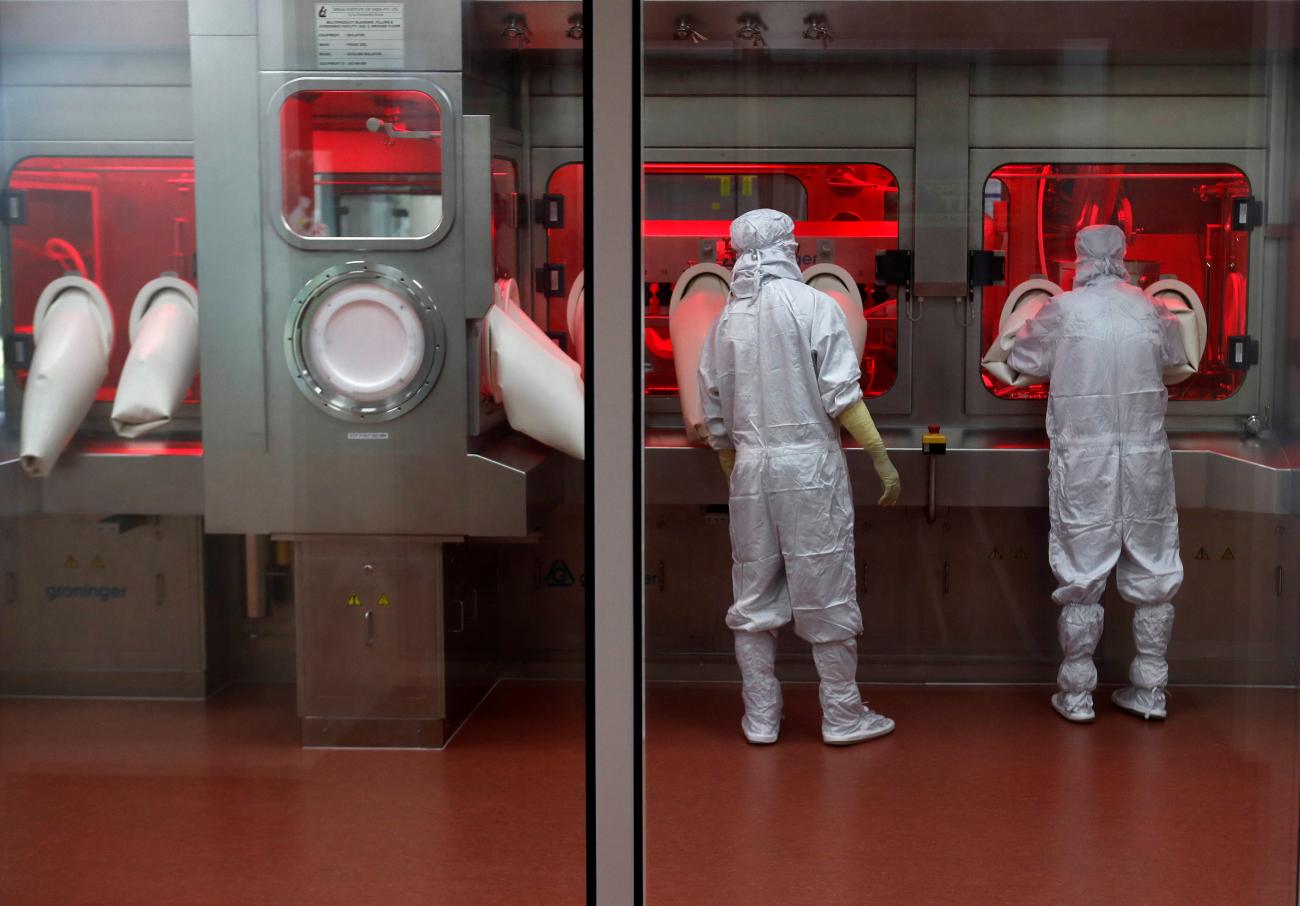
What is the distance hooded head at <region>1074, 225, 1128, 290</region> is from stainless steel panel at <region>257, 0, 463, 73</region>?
1258 mm

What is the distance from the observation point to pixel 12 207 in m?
2.40

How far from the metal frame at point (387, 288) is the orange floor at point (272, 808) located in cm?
58

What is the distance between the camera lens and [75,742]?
2469mm

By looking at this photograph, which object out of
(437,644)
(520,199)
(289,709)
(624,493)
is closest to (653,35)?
(520,199)

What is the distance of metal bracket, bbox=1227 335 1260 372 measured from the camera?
2.41 m

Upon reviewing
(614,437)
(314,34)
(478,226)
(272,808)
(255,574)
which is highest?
(314,34)

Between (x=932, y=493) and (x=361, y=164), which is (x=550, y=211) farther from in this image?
(x=932, y=493)

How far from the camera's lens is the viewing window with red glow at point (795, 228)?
2311 mm

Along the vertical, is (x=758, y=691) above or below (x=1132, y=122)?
below

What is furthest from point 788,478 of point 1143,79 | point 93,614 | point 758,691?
point 93,614

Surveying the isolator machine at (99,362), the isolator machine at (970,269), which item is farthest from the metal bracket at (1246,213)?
the isolator machine at (99,362)

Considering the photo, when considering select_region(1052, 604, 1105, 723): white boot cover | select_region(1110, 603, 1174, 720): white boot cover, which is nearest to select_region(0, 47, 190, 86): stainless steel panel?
select_region(1052, 604, 1105, 723): white boot cover

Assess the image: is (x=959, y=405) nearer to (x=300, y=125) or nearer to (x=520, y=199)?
(x=520, y=199)

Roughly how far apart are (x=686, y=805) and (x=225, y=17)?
1724 millimetres
